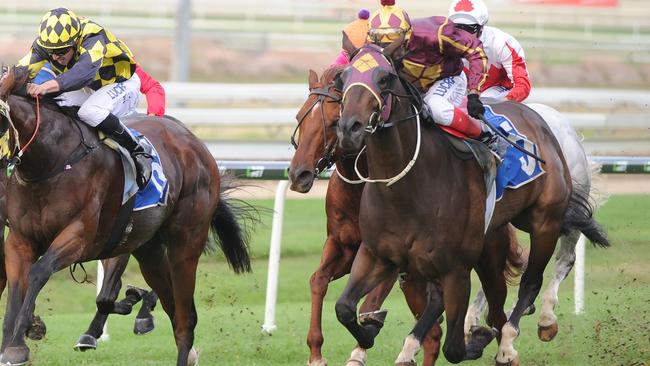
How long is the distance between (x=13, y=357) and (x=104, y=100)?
1.60 meters

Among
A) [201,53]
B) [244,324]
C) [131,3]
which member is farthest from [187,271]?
[131,3]

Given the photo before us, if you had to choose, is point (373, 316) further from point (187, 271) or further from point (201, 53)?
point (201, 53)

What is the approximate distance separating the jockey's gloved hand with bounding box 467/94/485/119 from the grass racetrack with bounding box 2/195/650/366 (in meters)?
1.85

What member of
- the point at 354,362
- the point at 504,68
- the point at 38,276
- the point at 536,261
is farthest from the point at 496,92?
the point at 38,276

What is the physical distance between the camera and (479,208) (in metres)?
6.37

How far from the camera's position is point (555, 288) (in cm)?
815

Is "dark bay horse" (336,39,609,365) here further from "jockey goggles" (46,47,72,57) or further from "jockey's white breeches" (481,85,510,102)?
"jockey's white breeches" (481,85,510,102)

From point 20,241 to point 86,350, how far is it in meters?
1.89

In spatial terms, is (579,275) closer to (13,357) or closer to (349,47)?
(349,47)

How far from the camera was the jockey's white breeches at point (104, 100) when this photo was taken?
6.46 m

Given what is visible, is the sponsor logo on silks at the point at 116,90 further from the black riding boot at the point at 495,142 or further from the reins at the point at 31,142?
the black riding boot at the point at 495,142

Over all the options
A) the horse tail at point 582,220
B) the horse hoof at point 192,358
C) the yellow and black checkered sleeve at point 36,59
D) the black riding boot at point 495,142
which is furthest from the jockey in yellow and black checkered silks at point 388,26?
the horse hoof at point 192,358

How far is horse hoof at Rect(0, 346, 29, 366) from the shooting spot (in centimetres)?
569

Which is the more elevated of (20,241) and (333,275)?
(20,241)
